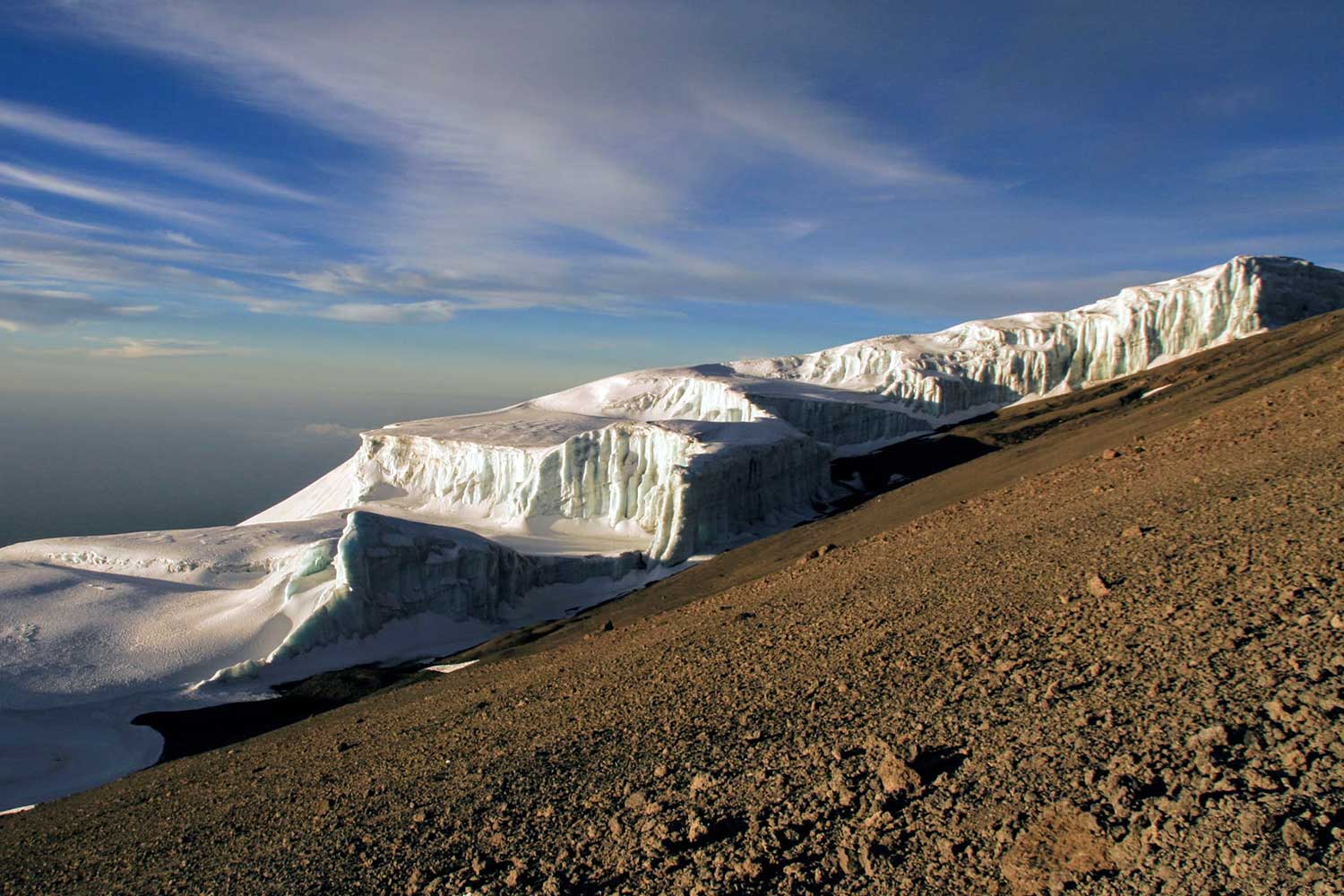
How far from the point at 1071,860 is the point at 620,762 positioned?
3802 mm

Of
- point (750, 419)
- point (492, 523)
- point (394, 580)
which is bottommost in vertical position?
point (394, 580)

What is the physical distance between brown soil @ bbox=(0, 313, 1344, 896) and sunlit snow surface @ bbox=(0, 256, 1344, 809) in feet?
47.1

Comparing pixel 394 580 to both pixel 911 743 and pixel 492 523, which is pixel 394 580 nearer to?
pixel 492 523

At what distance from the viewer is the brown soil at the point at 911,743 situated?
4.71m

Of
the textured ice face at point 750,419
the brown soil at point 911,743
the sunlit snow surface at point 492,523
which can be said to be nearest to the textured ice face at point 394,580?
the sunlit snow surface at point 492,523

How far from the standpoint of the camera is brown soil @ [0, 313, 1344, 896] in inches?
186

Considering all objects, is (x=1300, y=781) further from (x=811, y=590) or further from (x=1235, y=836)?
(x=811, y=590)

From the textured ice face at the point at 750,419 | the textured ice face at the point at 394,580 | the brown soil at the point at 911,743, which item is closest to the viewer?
the brown soil at the point at 911,743

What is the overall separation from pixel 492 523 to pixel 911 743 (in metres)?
48.5

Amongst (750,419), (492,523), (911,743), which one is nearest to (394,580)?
(492,523)

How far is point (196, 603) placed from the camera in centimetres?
3266

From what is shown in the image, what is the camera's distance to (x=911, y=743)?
6.08 meters

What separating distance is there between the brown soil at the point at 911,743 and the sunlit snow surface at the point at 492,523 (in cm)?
1437

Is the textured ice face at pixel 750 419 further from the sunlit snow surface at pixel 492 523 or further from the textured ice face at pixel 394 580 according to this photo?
the textured ice face at pixel 394 580
